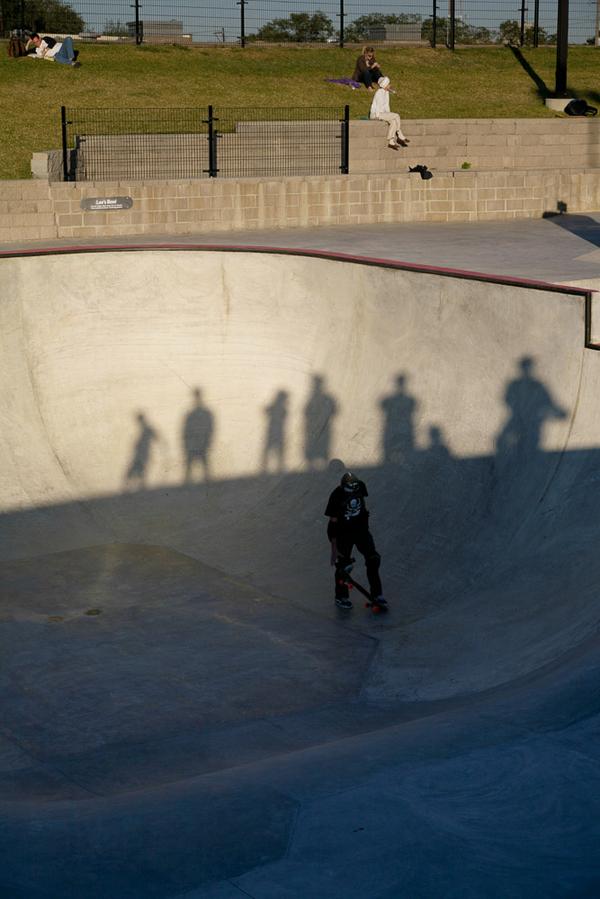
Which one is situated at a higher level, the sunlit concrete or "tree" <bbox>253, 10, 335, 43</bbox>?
"tree" <bbox>253, 10, 335, 43</bbox>

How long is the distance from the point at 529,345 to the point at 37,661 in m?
5.79

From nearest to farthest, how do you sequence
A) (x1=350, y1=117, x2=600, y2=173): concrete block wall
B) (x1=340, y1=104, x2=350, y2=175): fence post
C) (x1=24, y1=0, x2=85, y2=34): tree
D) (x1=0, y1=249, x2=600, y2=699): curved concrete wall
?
(x1=0, y1=249, x2=600, y2=699): curved concrete wall < (x1=340, y1=104, x2=350, y2=175): fence post < (x1=350, y1=117, x2=600, y2=173): concrete block wall < (x1=24, y1=0, x2=85, y2=34): tree

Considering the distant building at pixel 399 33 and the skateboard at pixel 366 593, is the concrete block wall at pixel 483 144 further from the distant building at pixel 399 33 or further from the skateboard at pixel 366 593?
the skateboard at pixel 366 593

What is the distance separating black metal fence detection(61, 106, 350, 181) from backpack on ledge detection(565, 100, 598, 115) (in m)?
6.61

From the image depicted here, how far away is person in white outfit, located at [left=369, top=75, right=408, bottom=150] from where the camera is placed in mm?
24094

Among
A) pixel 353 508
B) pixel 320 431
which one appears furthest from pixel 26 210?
pixel 353 508

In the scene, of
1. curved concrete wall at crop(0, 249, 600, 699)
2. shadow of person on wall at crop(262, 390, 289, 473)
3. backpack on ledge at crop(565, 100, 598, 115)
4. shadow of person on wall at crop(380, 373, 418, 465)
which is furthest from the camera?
backpack on ledge at crop(565, 100, 598, 115)

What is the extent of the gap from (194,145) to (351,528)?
14612 mm

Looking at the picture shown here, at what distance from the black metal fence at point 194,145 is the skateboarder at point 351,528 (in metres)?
12.7

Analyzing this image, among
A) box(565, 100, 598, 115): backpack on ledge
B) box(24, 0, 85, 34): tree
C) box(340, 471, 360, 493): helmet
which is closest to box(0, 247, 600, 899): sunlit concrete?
box(340, 471, 360, 493): helmet

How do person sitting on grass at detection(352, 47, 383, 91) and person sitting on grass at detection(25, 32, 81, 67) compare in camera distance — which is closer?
person sitting on grass at detection(352, 47, 383, 91)

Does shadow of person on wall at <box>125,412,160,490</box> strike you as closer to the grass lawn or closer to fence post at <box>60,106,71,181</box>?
fence post at <box>60,106,71,181</box>

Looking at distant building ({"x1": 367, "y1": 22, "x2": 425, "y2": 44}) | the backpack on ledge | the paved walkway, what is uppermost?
distant building ({"x1": 367, "y1": 22, "x2": 425, "y2": 44})

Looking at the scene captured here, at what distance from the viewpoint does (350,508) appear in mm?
10297
